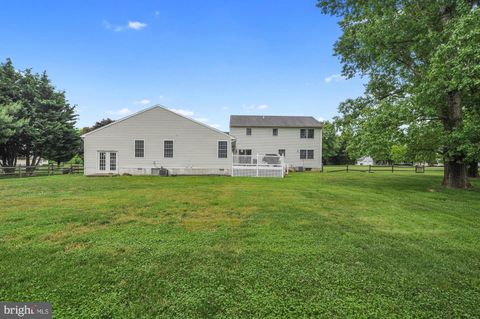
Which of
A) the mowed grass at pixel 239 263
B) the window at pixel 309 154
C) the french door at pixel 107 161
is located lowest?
the mowed grass at pixel 239 263

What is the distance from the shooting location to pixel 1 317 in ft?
7.39

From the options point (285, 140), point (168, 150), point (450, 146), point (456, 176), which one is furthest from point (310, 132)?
point (168, 150)

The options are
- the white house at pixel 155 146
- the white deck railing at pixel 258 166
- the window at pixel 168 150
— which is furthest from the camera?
the window at pixel 168 150

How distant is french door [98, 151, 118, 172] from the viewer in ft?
55.8

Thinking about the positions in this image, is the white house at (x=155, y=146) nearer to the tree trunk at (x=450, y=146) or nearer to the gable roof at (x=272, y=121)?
the gable roof at (x=272, y=121)

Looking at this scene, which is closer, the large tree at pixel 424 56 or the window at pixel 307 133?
the large tree at pixel 424 56

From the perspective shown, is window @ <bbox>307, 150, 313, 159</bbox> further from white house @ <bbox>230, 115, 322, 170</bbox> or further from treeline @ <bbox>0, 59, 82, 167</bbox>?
treeline @ <bbox>0, 59, 82, 167</bbox>

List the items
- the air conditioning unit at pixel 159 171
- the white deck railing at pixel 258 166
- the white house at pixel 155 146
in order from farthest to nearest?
the white house at pixel 155 146 → the air conditioning unit at pixel 159 171 → the white deck railing at pixel 258 166

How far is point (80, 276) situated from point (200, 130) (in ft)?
48.4

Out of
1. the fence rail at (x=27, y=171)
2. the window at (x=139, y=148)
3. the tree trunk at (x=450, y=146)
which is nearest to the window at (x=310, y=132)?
the tree trunk at (x=450, y=146)

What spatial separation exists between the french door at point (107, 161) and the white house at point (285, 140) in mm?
12136

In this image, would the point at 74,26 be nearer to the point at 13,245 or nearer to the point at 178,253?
the point at 13,245

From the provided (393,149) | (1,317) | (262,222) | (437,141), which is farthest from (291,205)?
(437,141)

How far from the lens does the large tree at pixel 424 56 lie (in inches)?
334
